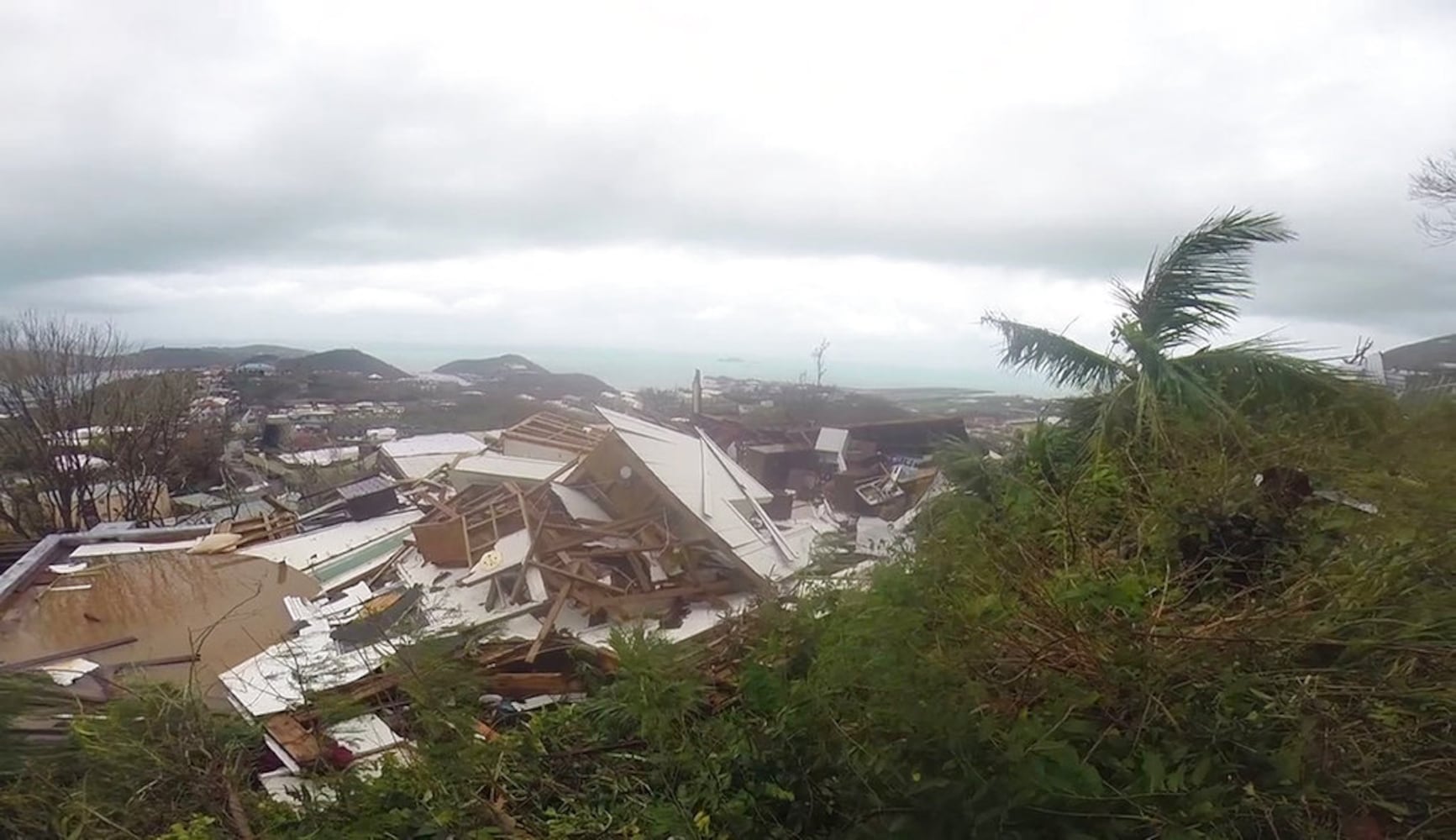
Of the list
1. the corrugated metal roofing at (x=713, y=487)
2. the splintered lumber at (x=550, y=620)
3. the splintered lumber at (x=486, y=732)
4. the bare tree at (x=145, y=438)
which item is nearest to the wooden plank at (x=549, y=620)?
the splintered lumber at (x=550, y=620)

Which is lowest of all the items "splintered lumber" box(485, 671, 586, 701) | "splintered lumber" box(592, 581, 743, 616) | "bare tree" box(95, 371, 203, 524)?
"splintered lumber" box(485, 671, 586, 701)

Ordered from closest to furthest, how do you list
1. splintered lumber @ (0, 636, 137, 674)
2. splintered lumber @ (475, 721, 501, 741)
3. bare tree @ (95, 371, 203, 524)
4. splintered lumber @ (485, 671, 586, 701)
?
splintered lumber @ (475, 721, 501, 741) → splintered lumber @ (0, 636, 137, 674) → splintered lumber @ (485, 671, 586, 701) → bare tree @ (95, 371, 203, 524)

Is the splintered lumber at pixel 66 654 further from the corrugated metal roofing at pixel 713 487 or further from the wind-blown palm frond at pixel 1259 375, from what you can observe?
the wind-blown palm frond at pixel 1259 375

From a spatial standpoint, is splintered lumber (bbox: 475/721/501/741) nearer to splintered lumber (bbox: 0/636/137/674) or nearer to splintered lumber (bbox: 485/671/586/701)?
splintered lumber (bbox: 485/671/586/701)

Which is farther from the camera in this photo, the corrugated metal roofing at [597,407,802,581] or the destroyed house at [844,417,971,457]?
the destroyed house at [844,417,971,457]

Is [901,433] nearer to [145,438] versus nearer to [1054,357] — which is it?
[1054,357]

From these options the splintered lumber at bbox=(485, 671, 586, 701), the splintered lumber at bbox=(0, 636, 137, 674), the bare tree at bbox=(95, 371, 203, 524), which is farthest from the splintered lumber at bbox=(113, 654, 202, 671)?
the bare tree at bbox=(95, 371, 203, 524)
